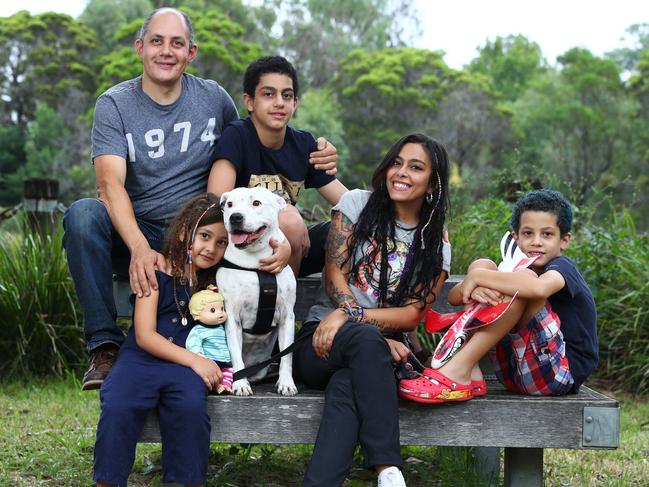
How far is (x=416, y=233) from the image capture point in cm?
336

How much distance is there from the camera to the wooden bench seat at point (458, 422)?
2.90m

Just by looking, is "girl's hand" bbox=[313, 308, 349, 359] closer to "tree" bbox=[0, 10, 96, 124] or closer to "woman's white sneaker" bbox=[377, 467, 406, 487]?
"woman's white sneaker" bbox=[377, 467, 406, 487]

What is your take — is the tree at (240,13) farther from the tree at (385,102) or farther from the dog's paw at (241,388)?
the dog's paw at (241,388)

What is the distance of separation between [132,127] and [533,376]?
2.01m

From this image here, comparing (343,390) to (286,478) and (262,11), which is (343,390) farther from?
(262,11)

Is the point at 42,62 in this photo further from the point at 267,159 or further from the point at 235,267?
the point at 235,267

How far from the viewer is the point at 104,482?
9.13 feet

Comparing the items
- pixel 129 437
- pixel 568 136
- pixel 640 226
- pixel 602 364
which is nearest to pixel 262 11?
pixel 568 136

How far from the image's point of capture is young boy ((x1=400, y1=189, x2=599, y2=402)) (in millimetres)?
2938

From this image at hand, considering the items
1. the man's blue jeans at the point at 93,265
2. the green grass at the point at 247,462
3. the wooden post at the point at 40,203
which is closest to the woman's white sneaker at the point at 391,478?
the green grass at the point at 247,462

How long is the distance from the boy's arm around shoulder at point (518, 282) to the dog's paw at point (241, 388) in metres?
0.84

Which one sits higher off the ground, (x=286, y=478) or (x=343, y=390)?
(x=343, y=390)

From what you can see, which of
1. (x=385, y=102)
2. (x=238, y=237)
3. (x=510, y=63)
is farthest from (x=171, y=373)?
(x=510, y=63)

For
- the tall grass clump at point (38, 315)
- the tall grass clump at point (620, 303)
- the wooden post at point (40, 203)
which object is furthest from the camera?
the wooden post at point (40, 203)
